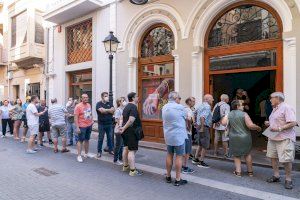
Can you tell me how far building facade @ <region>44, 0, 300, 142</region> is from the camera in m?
7.41

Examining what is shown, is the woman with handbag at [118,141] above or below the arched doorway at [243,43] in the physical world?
below

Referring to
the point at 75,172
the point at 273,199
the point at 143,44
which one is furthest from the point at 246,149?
the point at 143,44

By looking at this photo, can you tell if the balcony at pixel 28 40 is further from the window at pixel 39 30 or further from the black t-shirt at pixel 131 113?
the black t-shirt at pixel 131 113

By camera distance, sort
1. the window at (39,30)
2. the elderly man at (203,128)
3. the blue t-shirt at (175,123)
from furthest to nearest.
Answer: the window at (39,30), the elderly man at (203,128), the blue t-shirt at (175,123)

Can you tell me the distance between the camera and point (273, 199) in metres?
4.64

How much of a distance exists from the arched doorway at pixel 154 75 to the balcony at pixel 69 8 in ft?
8.50

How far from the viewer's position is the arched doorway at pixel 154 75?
9711 millimetres

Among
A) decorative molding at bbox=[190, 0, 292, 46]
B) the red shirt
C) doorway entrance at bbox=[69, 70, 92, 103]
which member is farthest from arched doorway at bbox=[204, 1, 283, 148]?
doorway entrance at bbox=[69, 70, 92, 103]

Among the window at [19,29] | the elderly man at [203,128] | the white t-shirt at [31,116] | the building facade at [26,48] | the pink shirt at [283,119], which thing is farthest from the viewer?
the window at [19,29]

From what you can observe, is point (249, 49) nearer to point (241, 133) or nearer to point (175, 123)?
point (241, 133)

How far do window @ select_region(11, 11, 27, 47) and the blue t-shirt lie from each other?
1261 cm

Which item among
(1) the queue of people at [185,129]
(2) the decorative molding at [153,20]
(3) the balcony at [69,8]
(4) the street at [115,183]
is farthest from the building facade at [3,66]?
(4) the street at [115,183]

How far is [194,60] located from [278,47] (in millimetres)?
2331

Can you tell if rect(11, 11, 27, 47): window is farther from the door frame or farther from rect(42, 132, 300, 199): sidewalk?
the door frame
